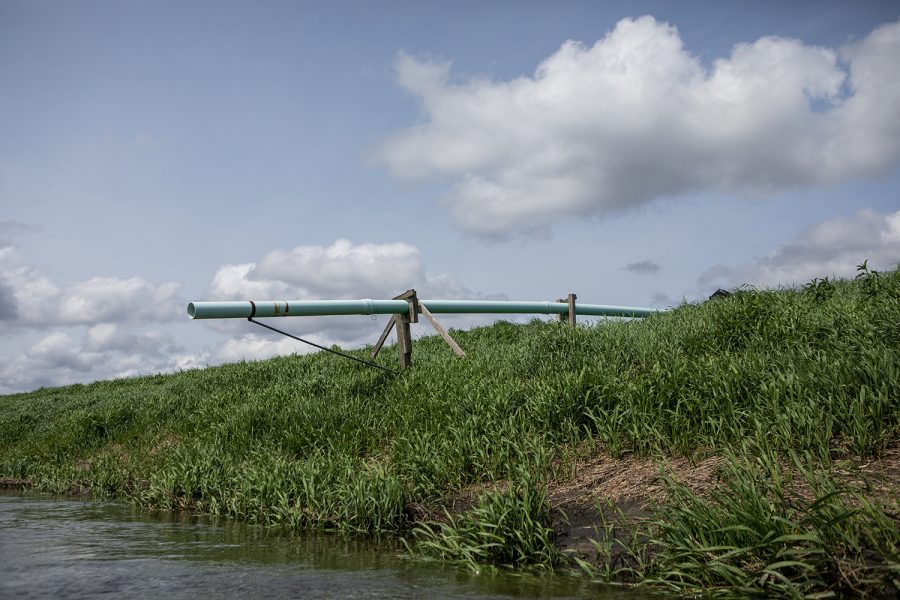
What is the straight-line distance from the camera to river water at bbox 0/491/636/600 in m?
3.51

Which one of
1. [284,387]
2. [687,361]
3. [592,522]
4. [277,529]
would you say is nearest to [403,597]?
[592,522]

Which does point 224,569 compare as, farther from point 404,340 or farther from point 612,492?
point 404,340

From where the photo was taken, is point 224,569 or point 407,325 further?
point 407,325

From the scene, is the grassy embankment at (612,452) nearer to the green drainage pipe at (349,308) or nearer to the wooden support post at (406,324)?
the wooden support post at (406,324)

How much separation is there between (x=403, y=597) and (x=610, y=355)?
16.4ft

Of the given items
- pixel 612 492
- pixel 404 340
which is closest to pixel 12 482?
pixel 404 340

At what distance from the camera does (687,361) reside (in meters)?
6.58

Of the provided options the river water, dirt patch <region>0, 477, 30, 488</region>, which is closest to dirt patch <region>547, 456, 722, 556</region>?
the river water

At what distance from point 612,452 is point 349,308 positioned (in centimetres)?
512

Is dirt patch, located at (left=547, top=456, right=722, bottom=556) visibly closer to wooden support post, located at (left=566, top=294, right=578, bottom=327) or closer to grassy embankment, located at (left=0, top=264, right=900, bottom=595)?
grassy embankment, located at (left=0, top=264, right=900, bottom=595)

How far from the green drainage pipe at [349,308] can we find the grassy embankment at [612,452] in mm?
1078

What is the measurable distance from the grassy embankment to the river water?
11.9 inches

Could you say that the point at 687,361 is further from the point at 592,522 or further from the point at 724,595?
the point at 724,595

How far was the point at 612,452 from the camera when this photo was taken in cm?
550
